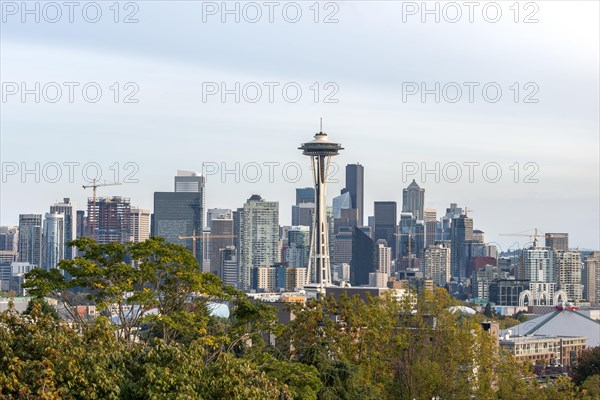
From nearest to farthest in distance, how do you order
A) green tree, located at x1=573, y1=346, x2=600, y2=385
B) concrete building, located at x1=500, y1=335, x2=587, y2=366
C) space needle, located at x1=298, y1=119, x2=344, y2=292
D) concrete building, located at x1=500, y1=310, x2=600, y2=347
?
green tree, located at x1=573, y1=346, x2=600, y2=385 < concrete building, located at x1=500, y1=335, x2=587, y2=366 < concrete building, located at x1=500, y1=310, x2=600, y2=347 < space needle, located at x1=298, y1=119, x2=344, y2=292

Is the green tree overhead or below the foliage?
below

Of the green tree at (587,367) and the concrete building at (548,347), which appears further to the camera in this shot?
the concrete building at (548,347)

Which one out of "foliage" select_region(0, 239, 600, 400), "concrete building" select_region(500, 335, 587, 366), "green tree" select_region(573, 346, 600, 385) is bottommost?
"concrete building" select_region(500, 335, 587, 366)

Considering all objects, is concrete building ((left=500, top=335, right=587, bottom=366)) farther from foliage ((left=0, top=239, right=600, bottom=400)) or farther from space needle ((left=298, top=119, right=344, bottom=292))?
foliage ((left=0, top=239, right=600, bottom=400))

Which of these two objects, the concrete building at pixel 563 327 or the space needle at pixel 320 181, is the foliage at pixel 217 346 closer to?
the concrete building at pixel 563 327

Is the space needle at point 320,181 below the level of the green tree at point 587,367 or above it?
above

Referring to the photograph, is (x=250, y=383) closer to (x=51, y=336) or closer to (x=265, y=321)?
(x=51, y=336)

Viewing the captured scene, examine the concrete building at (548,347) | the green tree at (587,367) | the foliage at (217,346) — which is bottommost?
the concrete building at (548,347)

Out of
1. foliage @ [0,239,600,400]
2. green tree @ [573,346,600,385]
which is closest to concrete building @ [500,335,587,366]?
green tree @ [573,346,600,385]

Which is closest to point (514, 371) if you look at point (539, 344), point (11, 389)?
point (11, 389)

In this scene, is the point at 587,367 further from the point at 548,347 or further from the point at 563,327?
the point at 563,327

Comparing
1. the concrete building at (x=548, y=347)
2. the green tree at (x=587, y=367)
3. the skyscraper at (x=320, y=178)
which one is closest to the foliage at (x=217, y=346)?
the green tree at (x=587, y=367)
